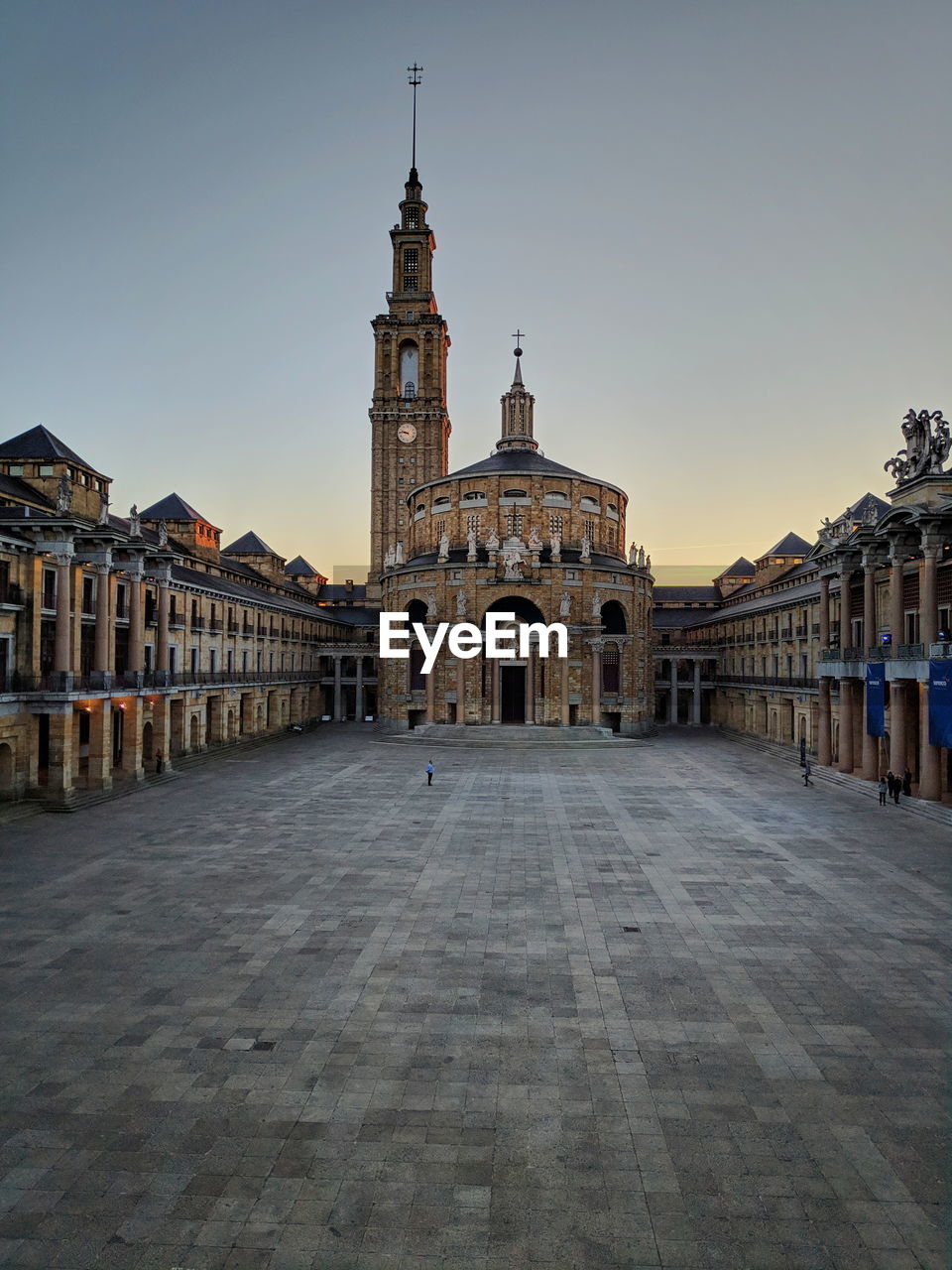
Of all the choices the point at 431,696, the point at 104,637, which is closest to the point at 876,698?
the point at 431,696

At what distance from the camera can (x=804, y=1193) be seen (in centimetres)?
761

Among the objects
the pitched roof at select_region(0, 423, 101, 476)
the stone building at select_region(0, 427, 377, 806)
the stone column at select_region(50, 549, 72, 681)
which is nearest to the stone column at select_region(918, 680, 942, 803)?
the stone building at select_region(0, 427, 377, 806)

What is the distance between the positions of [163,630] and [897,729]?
35.0 m

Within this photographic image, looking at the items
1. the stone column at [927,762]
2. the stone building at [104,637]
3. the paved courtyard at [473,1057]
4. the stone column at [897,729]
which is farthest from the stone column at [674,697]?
the paved courtyard at [473,1057]

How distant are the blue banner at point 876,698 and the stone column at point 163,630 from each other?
110ft

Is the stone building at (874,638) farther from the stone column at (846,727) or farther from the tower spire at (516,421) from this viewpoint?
the tower spire at (516,421)

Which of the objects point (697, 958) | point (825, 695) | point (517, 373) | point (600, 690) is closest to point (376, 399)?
point (517, 373)

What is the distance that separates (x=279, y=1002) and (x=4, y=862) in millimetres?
13026

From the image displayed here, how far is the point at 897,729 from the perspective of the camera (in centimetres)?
2950

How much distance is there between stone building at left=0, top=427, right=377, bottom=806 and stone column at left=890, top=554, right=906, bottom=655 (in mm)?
32532

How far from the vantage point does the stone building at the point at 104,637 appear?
27.8 meters

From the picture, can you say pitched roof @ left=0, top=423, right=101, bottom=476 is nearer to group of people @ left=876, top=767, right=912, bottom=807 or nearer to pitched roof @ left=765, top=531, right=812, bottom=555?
group of people @ left=876, top=767, right=912, bottom=807

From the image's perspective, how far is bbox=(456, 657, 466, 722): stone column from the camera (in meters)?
53.4
